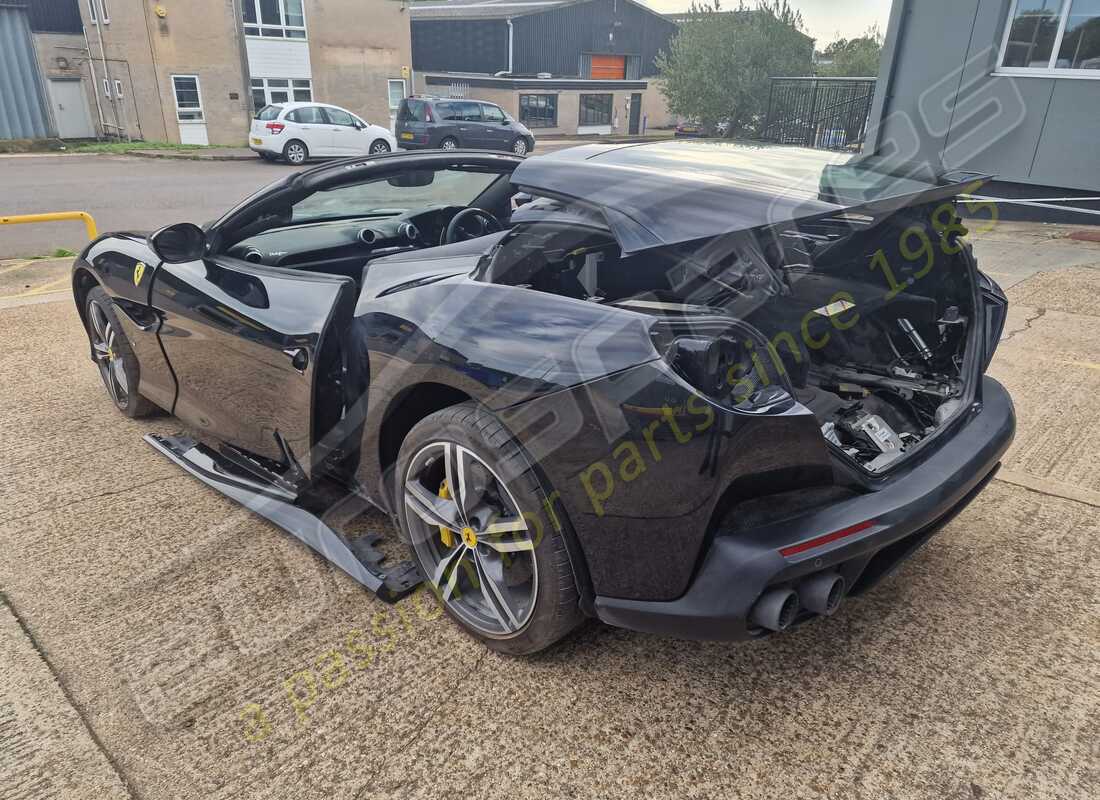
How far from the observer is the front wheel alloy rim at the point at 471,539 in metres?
2.21

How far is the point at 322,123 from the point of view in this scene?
2023 centimetres

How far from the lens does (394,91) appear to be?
3189 centimetres

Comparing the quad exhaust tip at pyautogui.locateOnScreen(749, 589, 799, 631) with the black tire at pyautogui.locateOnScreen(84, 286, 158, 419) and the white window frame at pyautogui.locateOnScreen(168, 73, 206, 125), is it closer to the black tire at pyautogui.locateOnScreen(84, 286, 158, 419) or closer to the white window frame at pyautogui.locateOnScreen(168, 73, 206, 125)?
the black tire at pyautogui.locateOnScreen(84, 286, 158, 419)

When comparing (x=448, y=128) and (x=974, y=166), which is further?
(x=448, y=128)

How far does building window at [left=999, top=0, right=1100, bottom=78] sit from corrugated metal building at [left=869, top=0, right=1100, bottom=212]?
11 millimetres

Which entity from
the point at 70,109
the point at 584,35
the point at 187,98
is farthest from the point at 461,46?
the point at 70,109

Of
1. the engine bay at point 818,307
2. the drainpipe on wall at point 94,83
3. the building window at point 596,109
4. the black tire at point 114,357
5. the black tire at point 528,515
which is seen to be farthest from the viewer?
the building window at point 596,109

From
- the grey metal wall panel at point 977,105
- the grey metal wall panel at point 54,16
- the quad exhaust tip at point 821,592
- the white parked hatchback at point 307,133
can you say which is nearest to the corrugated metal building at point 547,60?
the grey metal wall panel at point 54,16

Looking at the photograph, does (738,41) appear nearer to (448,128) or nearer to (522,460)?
(448,128)

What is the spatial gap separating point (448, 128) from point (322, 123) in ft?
11.9

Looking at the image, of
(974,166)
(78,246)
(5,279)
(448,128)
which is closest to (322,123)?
(448,128)

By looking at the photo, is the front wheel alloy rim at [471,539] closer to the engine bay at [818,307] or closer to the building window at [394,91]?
the engine bay at [818,307]

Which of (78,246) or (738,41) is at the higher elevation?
(738,41)

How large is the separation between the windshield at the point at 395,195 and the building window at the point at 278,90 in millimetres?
27266
